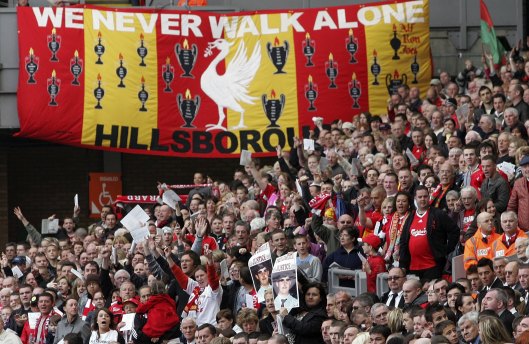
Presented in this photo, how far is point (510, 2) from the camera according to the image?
2586 centimetres

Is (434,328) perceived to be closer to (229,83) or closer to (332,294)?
(332,294)

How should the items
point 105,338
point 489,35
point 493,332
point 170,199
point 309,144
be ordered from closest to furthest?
point 493,332
point 105,338
point 309,144
point 170,199
point 489,35

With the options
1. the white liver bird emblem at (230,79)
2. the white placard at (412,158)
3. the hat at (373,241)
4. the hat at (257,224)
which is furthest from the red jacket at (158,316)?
the white liver bird emblem at (230,79)

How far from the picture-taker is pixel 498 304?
12555 millimetres

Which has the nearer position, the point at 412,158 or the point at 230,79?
the point at 412,158

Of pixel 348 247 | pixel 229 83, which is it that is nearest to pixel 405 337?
pixel 348 247

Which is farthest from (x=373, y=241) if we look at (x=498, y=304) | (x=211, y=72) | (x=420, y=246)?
(x=211, y=72)

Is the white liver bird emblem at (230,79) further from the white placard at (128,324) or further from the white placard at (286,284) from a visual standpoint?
the white placard at (286,284)

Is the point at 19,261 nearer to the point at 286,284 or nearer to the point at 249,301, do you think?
the point at 249,301

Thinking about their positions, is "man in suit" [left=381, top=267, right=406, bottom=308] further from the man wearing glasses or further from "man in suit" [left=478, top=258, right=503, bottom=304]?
"man in suit" [left=478, top=258, right=503, bottom=304]

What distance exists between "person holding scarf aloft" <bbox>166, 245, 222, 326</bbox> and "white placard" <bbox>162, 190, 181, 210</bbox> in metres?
4.55

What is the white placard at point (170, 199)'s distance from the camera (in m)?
21.4

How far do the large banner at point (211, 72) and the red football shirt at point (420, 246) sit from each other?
8.73 meters

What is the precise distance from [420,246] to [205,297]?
2455 mm
